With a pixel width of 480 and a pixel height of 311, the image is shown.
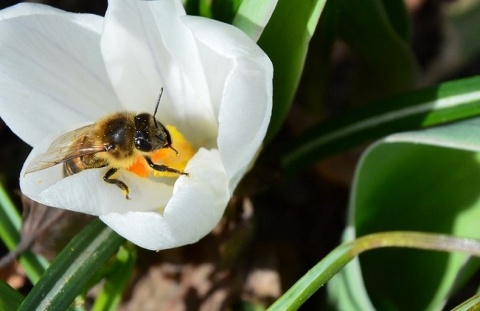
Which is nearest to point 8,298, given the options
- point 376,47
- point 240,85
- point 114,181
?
point 114,181

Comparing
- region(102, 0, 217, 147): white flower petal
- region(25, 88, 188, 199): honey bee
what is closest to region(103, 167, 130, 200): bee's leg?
region(25, 88, 188, 199): honey bee

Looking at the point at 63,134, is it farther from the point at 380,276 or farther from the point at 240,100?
the point at 380,276

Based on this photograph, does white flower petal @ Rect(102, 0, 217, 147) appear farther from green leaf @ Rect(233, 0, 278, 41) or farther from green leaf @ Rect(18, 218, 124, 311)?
green leaf @ Rect(18, 218, 124, 311)

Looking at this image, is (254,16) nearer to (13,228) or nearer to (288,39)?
(288,39)

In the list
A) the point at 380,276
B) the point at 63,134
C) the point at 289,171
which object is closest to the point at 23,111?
the point at 63,134

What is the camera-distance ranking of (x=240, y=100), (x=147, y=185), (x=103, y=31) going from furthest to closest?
(x=147, y=185) → (x=103, y=31) → (x=240, y=100)

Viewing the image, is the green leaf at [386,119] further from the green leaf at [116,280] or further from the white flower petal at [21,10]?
the white flower petal at [21,10]
